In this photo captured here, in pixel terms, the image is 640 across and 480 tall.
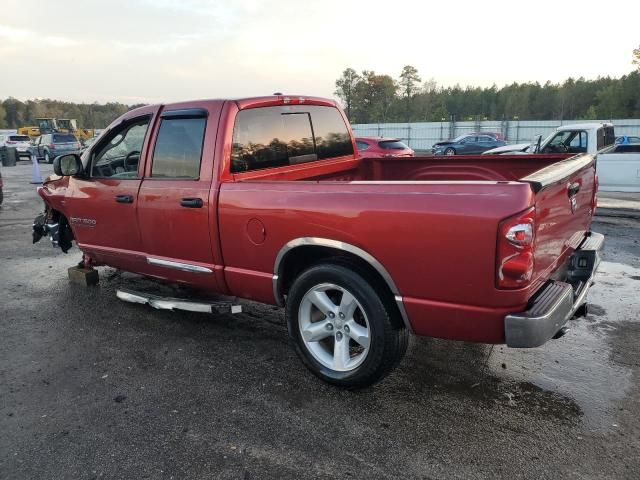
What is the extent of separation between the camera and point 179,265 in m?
3.96

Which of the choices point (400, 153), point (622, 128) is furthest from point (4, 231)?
point (622, 128)

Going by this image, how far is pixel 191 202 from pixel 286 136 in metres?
1.00

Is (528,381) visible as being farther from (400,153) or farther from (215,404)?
(400,153)

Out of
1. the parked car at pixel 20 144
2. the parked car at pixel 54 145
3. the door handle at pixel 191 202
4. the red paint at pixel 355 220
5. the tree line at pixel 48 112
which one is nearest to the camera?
the red paint at pixel 355 220

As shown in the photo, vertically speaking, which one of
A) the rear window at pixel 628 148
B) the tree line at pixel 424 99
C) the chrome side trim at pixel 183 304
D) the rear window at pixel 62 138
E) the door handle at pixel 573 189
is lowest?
the chrome side trim at pixel 183 304

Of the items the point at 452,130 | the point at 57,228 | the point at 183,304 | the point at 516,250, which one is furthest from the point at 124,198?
the point at 452,130

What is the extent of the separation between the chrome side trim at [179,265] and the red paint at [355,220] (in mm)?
39

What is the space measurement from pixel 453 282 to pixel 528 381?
123cm

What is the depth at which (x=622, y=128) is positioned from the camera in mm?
35438

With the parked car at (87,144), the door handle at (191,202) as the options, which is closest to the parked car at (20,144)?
the parked car at (87,144)

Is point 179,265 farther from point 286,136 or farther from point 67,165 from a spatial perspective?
point 67,165

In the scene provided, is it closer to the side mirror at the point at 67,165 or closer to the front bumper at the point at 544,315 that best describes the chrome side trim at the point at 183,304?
the side mirror at the point at 67,165

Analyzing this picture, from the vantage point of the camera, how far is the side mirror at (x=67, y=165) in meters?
4.52

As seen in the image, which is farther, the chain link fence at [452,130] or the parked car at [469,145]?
the chain link fence at [452,130]
